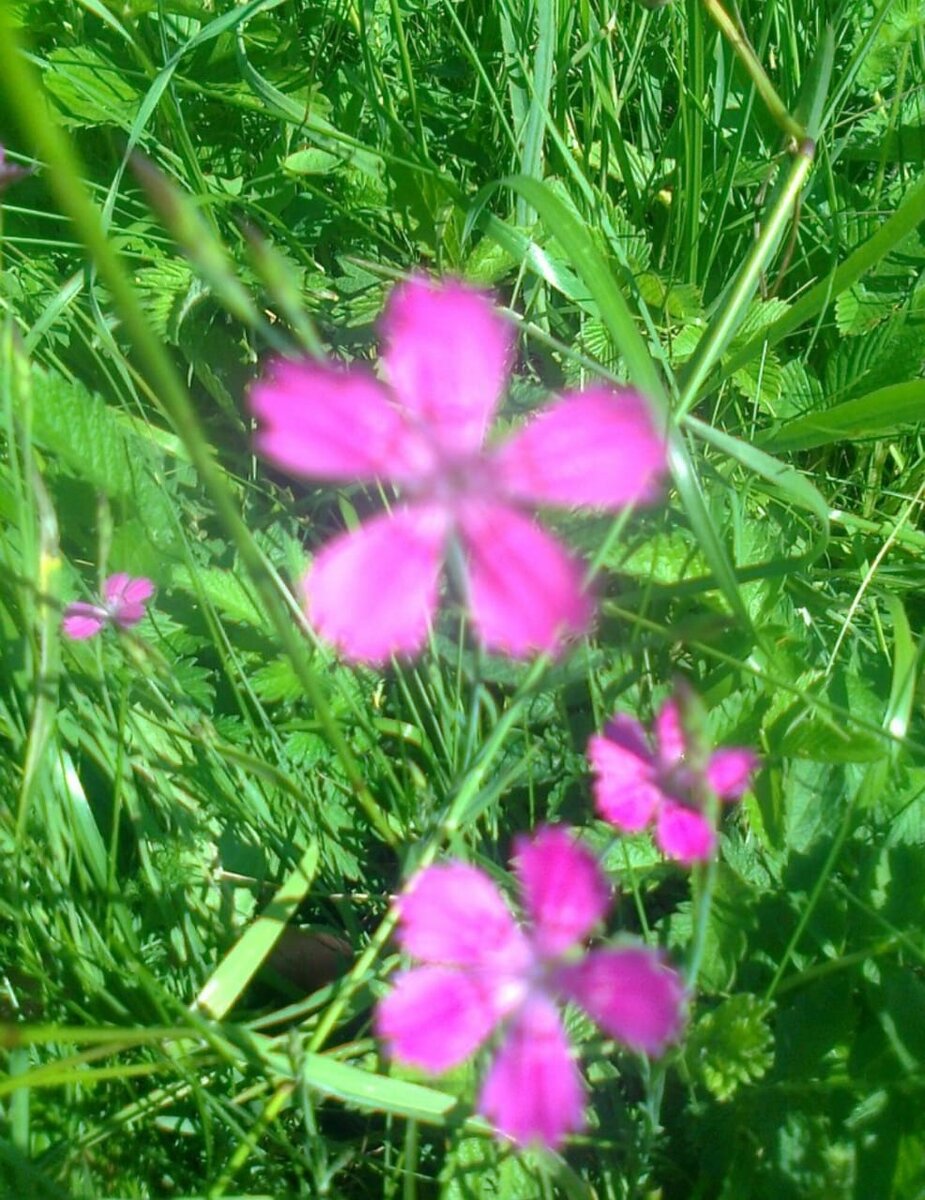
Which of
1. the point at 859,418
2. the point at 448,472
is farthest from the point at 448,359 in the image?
the point at 859,418

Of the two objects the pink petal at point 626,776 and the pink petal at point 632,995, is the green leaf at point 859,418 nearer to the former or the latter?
the pink petal at point 626,776

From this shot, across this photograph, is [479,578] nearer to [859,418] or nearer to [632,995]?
[632,995]

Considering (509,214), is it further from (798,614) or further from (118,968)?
(118,968)

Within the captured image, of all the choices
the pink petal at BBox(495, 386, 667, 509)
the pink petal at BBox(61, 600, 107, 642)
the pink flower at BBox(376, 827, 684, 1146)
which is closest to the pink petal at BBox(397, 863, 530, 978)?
the pink flower at BBox(376, 827, 684, 1146)

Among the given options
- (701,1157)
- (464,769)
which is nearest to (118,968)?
(464,769)

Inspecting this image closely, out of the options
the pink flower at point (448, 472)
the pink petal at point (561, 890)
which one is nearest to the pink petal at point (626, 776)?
the pink petal at point (561, 890)

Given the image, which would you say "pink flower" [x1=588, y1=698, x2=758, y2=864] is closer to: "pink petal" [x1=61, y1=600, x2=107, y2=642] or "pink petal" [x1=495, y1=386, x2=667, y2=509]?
"pink petal" [x1=495, y1=386, x2=667, y2=509]
